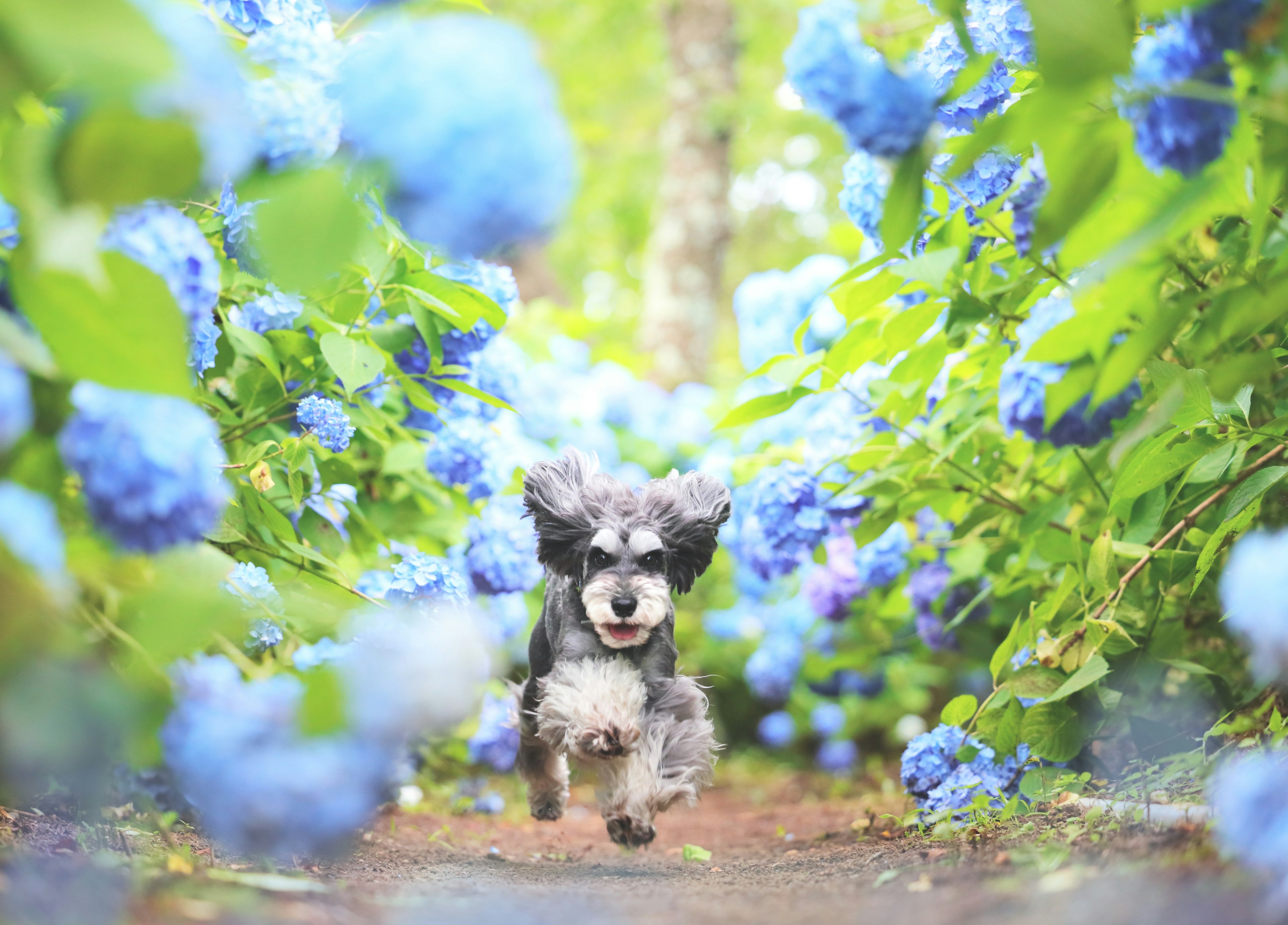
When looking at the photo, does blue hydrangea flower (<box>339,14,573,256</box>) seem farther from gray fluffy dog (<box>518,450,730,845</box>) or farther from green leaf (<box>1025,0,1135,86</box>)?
gray fluffy dog (<box>518,450,730,845</box>)

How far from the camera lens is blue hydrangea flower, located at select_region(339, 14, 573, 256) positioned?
1.79 m

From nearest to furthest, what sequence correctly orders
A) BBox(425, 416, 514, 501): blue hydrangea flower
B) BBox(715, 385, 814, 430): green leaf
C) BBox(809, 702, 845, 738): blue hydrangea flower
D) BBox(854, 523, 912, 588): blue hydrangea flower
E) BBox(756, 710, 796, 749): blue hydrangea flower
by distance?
BBox(715, 385, 814, 430): green leaf, BBox(425, 416, 514, 501): blue hydrangea flower, BBox(854, 523, 912, 588): blue hydrangea flower, BBox(809, 702, 845, 738): blue hydrangea flower, BBox(756, 710, 796, 749): blue hydrangea flower

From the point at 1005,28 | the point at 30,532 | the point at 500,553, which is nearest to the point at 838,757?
the point at 500,553

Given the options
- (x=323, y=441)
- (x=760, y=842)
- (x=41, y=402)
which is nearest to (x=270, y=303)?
(x=323, y=441)

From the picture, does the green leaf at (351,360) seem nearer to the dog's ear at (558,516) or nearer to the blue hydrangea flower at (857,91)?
the dog's ear at (558,516)

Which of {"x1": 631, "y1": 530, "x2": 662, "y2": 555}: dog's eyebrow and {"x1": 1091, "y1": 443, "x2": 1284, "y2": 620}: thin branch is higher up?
{"x1": 631, "y1": 530, "x2": 662, "y2": 555}: dog's eyebrow

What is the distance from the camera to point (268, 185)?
74.4 inches

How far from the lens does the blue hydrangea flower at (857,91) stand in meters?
1.96

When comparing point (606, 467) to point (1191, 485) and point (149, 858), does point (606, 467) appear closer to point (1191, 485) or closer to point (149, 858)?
point (1191, 485)

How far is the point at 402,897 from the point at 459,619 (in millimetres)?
677

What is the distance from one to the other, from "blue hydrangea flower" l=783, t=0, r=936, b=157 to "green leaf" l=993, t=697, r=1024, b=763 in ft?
5.48

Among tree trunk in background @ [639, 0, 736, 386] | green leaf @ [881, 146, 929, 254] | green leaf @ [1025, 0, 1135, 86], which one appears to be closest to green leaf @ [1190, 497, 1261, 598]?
green leaf @ [881, 146, 929, 254]

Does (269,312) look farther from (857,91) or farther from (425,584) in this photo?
(857,91)

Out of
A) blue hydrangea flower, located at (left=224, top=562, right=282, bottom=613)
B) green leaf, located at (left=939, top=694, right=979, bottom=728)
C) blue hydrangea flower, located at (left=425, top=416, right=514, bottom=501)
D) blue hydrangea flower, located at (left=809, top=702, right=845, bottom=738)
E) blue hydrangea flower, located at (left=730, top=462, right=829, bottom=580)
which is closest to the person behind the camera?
blue hydrangea flower, located at (left=224, top=562, right=282, bottom=613)
